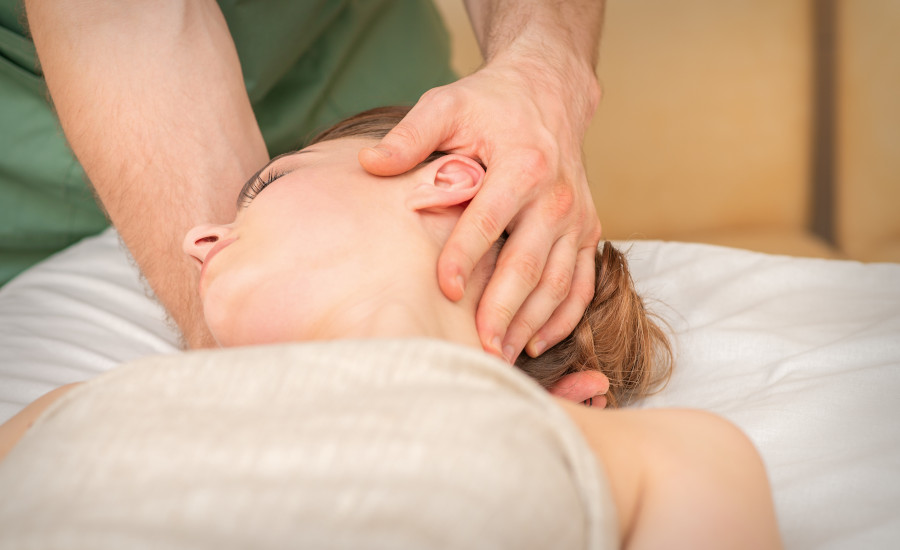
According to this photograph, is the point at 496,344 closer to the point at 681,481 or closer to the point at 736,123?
the point at 681,481

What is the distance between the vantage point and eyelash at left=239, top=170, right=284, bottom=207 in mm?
793

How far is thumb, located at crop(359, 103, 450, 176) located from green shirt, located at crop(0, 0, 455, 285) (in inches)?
29.5

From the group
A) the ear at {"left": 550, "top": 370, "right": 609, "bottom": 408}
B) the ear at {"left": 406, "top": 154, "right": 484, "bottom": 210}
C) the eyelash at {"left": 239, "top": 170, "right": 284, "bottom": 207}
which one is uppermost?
the eyelash at {"left": 239, "top": 170, "right": 284, "bottom": 207}

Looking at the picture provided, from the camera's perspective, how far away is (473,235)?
727mm

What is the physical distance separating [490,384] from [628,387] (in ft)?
1.67

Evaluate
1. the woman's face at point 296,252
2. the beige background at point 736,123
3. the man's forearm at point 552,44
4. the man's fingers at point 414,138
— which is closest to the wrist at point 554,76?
the man's forearm at point 552,44

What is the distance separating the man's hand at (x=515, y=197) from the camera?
74cm

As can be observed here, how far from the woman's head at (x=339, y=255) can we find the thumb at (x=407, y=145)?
2 centimetres

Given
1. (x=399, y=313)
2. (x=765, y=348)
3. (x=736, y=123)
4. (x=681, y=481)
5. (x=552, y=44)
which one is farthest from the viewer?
(x=736, y=123)

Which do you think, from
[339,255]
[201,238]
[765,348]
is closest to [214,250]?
[201,238]

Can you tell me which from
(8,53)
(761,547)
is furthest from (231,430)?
(8,53)

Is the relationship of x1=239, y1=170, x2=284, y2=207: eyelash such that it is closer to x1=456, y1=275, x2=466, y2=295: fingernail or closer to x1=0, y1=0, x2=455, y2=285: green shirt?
x1=456, y1=275, x2=466, y2=295: fingernail

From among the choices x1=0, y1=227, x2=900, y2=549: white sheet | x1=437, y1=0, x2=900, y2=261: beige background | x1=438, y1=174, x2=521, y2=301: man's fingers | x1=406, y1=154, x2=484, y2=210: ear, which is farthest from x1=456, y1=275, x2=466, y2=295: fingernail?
x1=437, y1=0, x2=900, y2=261: beige background

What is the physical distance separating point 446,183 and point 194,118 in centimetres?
45
